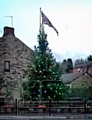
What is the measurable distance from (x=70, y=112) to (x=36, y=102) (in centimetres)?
336

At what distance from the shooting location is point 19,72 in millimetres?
36969

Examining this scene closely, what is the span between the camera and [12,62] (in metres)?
36.6

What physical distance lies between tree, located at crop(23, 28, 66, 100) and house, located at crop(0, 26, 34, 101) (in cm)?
670

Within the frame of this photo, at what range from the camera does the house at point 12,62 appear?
3512 centimetres

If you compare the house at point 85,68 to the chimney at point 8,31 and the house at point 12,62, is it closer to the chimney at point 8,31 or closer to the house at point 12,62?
the house at point 12,62

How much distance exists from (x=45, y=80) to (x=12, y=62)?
10.1 m

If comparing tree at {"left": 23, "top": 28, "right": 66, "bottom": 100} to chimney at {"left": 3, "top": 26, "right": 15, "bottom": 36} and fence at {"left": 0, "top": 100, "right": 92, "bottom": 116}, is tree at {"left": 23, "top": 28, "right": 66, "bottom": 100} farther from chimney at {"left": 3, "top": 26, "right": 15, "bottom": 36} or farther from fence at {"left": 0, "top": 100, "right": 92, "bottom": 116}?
chimney at {"left": 3, "top": 26, "right": 15, "bottom": 36}

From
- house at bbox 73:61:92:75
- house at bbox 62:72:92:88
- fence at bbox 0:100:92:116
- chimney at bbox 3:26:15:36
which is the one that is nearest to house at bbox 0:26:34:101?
chimney at bbox 3:26:15:36

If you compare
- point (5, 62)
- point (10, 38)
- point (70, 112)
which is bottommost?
point (70, 112)

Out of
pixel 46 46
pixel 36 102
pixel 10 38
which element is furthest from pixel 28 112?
pixel 10 38

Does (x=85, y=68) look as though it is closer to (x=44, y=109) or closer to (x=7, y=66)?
(x=7, y=66)

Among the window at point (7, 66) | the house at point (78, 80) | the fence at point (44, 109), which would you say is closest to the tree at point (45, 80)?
the fence at point (44, 109)

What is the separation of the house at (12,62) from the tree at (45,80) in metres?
6.70

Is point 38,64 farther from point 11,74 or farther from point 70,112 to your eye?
point 11,74
